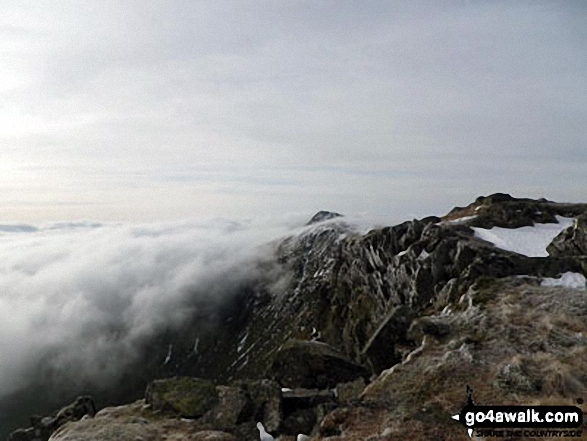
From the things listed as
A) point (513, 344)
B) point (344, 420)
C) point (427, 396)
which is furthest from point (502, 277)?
point (344, 420)

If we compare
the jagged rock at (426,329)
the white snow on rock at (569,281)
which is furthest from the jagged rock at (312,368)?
the white snow on rock at (569,281)

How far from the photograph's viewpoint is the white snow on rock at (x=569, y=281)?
37594 millimetres

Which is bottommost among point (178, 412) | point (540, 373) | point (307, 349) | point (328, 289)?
point (328, 289)

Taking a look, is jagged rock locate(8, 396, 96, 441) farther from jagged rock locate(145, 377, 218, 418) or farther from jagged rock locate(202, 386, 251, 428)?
jagged rock locate(202, 386, 251, 428)

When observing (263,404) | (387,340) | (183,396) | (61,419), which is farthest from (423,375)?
(61,419)

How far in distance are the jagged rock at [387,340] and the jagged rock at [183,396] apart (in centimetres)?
1147

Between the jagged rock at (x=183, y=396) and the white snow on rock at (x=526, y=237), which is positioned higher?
the white snow on rock at (x=526, y=237)

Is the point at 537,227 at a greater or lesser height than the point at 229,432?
greater

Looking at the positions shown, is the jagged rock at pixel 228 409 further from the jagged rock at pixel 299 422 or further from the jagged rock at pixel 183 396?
the jagged rock at pixel 299 422

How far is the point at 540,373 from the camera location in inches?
934

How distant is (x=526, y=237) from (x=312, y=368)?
35.0 metres

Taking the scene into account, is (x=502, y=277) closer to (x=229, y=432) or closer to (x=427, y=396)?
(x=427, y=396)

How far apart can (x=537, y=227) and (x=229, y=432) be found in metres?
49.8

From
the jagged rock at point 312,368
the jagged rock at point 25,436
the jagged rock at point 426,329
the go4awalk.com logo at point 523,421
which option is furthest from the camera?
the jagged rock at point 25,436
